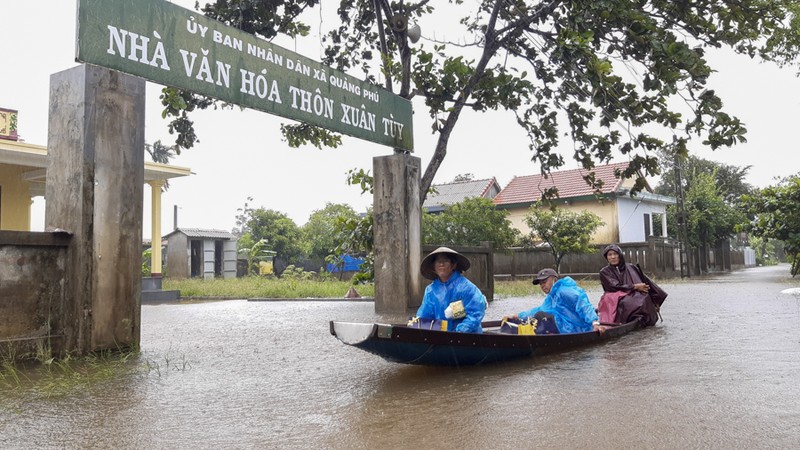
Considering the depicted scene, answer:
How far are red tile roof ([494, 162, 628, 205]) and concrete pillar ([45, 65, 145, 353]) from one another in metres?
25.7

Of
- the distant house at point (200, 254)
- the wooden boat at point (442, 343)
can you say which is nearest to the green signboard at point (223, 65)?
the wooden boat at point (442, 343)

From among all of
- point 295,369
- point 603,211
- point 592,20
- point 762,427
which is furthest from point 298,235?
point 762,427

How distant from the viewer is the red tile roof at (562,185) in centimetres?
3138

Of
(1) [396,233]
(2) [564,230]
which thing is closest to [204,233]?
(2) [564,230]

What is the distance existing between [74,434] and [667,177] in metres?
54.1

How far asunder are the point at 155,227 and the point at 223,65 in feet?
44.3

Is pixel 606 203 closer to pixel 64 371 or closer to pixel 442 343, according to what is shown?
pixel 442 343

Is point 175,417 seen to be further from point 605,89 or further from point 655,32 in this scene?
point 655,32

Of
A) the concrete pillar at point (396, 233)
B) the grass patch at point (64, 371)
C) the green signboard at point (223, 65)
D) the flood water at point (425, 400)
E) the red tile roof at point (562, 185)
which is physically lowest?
the flood water at point (425, 400)

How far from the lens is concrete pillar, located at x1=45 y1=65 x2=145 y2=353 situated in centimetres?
654

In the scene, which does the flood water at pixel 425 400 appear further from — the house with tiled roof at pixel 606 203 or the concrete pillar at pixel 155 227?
the house with tiled roof at pixel 606 203

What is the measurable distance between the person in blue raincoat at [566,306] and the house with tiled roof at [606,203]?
21.6 metres

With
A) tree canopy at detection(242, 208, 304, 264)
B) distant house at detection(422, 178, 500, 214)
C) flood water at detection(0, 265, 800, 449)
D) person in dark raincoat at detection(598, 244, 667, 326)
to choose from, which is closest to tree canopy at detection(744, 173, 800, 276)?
person in dark raincoat at detection(598, 244, 667, 326)

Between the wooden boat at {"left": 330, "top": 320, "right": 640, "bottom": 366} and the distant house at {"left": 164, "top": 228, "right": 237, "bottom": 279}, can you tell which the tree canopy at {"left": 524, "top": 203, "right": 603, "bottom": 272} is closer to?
the distant house at {"left": 164, "top": 228, "right": 237, "bottom": 279}
